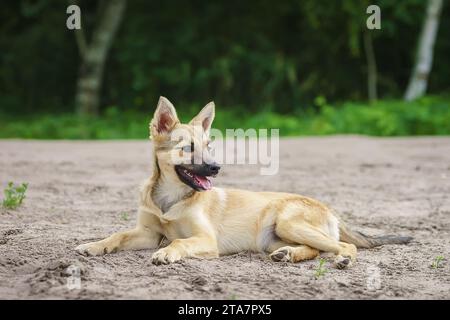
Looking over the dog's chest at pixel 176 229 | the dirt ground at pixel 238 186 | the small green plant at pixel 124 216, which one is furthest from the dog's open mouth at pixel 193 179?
the small green plant at pixel 124 216

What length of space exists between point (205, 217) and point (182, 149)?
61 cm

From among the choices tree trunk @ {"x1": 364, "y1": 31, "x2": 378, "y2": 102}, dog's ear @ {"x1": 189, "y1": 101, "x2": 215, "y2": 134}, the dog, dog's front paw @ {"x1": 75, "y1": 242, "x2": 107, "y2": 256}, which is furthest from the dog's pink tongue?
tree trunk @ {"x1": 364, "y1": 31, "x2": 378, "y2": 102}

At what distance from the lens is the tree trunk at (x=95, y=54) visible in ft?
66.2

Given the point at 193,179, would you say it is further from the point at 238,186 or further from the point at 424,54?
the point at 424,54

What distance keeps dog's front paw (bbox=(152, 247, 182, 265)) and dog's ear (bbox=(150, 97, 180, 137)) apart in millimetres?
1138

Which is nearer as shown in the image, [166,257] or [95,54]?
[166,257]

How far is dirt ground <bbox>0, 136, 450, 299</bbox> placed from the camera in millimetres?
4938

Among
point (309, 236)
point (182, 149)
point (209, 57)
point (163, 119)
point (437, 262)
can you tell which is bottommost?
point (437, 262)

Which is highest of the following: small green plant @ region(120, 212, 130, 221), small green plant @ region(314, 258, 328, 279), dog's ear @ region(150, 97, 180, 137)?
dog's ear @ region(150, 97, 180, 137)

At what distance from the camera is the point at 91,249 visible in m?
5.81

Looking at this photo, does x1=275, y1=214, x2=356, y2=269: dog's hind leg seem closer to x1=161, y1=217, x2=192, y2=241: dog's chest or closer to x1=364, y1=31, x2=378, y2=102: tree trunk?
x1=161, y1=217, x2=192, y2=241: dog's chest

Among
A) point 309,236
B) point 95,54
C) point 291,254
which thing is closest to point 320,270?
point 291,254

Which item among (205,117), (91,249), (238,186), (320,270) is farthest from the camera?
(238,186)
